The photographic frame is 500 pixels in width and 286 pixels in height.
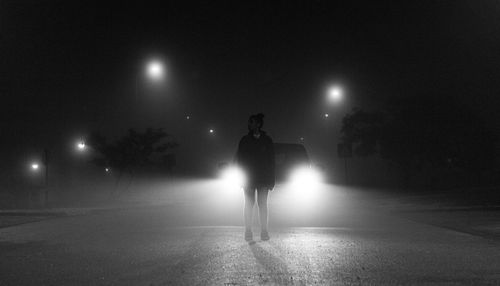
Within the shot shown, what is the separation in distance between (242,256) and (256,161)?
1897 millimetres

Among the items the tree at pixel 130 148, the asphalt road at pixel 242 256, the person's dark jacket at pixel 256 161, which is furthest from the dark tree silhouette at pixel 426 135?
the person's dark jacket at pixel 256 161

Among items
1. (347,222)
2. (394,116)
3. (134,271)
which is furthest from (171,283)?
(394,116)

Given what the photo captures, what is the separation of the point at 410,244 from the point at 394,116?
2666 cm

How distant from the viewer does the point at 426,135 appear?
32.2m

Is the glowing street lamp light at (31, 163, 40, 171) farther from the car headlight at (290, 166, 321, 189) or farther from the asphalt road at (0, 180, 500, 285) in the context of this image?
the asphalt road at (0, 180, 500, 285)

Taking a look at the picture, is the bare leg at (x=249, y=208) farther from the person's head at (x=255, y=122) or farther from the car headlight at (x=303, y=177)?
the car headlight at (x=303, y=177)

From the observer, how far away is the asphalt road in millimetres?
5723

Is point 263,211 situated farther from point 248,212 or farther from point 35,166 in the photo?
point 35,166

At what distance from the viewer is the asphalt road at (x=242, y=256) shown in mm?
5723

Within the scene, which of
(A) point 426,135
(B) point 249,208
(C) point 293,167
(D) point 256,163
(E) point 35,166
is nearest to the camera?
(D) point 256,163

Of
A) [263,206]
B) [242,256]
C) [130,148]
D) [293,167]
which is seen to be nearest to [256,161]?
[263,206]

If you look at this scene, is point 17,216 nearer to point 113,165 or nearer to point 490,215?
point 490,215

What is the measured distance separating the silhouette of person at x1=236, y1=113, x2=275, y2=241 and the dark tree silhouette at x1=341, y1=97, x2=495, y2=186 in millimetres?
25330

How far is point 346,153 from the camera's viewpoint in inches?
1108
